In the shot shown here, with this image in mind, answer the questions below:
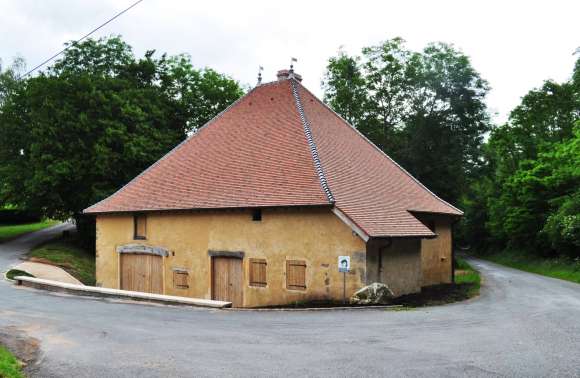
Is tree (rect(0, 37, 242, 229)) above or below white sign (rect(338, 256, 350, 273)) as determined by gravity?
above

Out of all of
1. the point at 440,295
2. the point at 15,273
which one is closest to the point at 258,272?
the point at 440,295

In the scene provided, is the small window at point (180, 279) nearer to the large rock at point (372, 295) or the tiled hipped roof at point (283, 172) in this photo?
the tiled hipped roof at point (283, 172)

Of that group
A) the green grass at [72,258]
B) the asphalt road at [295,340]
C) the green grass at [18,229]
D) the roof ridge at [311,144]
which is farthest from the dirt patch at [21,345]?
the green grass at [18,229]

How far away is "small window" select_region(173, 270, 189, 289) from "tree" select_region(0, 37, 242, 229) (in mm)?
11708

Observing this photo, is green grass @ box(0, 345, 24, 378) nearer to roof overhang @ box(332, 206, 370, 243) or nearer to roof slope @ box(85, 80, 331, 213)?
roof overhang @ box(332, 206, 370, 243)

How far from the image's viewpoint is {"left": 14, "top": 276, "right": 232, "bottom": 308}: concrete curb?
49.4 ft

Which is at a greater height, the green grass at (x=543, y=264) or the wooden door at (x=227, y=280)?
the wooden door at (x=227, y=280)

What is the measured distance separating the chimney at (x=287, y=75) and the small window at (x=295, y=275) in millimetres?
9503

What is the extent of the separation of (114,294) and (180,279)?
12.1 feet

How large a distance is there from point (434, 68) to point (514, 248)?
1756 centimetres

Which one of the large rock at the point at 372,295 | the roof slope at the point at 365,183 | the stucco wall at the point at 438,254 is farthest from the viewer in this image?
the stucco wall at the point at 438,254

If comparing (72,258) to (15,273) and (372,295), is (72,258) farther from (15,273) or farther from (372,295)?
(372,295)

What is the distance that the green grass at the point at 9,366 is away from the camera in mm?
6941

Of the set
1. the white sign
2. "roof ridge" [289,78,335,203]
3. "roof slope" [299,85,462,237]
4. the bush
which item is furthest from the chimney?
the bush
